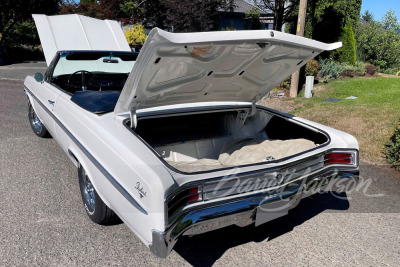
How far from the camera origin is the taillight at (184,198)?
215 cm

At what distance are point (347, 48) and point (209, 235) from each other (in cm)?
1155

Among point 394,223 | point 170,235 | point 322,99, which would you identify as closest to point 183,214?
point 170,235

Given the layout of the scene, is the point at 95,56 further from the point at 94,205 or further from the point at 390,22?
the point at 390,22

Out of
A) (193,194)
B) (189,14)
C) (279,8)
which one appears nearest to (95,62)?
(193,194)

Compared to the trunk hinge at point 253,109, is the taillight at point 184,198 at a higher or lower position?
lower

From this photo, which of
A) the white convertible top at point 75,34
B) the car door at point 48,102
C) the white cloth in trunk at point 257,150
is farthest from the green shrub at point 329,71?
the car door at point 48,102

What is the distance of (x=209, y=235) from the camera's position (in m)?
3.09

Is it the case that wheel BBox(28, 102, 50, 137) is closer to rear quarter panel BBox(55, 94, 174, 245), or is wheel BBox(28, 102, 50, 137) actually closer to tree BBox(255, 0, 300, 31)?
rear quarter panel BBox(55, 94, 174, 245)

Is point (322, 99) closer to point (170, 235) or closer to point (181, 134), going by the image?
point (181, 134)

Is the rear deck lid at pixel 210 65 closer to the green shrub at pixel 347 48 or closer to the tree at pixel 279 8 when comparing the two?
the green shrub at pixel 347 48

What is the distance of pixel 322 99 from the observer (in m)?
8.68

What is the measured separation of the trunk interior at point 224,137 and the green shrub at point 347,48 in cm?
1006

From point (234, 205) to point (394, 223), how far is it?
194 centimetres

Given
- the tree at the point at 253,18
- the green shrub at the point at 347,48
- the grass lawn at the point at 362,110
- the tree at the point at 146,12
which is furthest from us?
the tree at the point at 146,12
